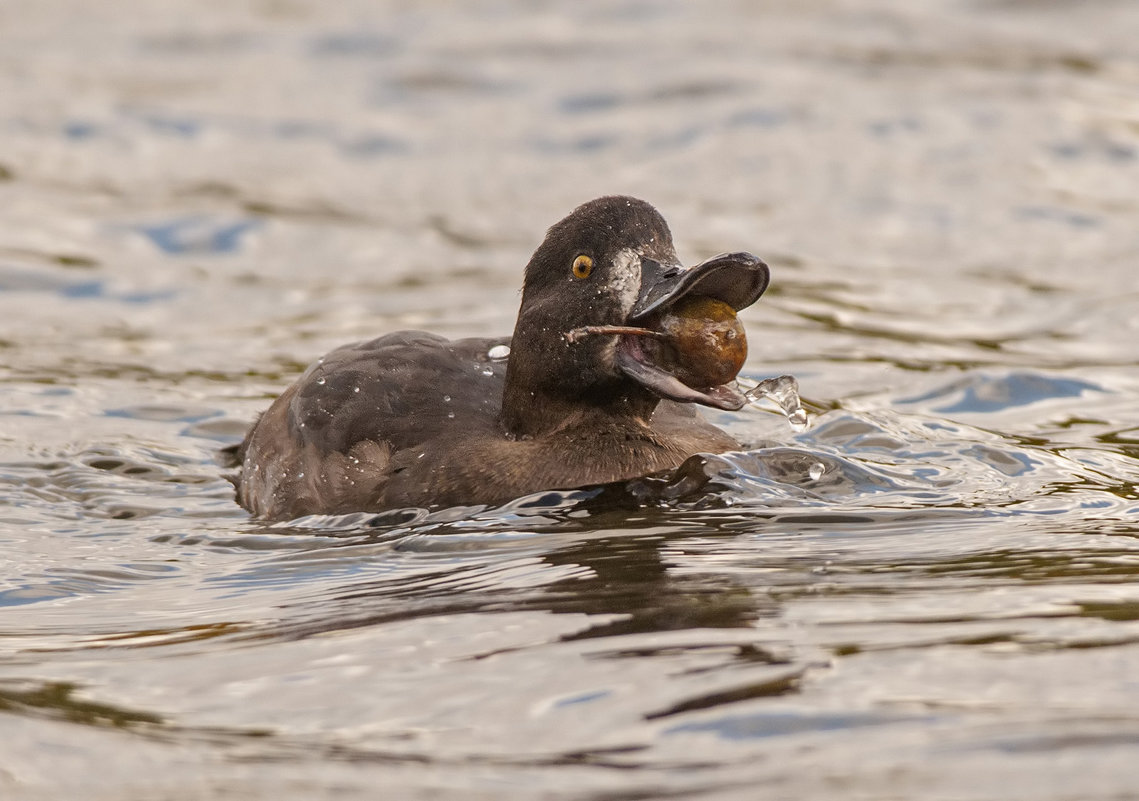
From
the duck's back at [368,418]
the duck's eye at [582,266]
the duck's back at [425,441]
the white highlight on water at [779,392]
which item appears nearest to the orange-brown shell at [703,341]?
the white highlight on water at [779,392]

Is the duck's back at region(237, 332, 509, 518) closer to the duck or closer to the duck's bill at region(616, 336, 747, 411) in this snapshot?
the duck

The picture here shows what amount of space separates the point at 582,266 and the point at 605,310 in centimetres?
20

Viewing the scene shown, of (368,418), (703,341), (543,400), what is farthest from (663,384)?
(368,418)

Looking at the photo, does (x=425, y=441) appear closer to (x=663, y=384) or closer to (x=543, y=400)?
(x=543, y=400)

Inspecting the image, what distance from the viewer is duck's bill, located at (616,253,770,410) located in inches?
233

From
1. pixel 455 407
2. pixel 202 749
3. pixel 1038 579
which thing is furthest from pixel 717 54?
pixel 202 749

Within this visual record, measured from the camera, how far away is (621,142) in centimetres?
1492

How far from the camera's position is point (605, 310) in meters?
6.27

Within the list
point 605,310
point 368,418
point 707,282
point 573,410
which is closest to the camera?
point 707,282

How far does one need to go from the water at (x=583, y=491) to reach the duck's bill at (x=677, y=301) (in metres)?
0.43

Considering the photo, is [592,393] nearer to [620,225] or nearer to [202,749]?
[620,225]

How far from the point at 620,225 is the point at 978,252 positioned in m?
6.41

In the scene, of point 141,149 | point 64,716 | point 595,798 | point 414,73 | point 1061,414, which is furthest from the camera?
point 414,73

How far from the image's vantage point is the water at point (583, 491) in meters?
4.11
